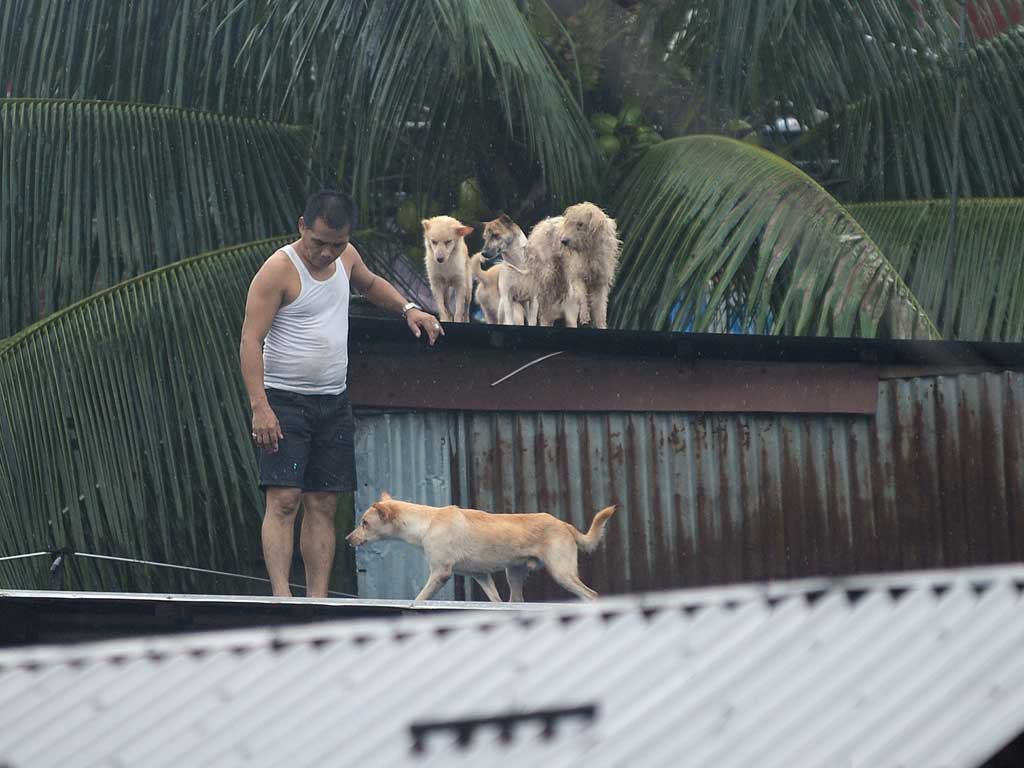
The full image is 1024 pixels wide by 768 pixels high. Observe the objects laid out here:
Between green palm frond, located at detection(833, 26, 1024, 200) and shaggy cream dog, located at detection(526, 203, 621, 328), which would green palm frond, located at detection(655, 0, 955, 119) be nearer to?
green palm frond, located at detection(833, 26, 1024, 200)

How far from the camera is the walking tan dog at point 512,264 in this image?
31.1 ft

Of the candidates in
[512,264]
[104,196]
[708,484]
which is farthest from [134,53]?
[708,484]

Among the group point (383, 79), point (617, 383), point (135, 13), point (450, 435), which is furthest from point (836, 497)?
point (135, 13)

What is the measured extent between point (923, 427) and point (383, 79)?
4.43 m

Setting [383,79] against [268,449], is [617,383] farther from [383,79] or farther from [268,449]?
[383,79]

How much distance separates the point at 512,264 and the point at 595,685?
6202 millimetres

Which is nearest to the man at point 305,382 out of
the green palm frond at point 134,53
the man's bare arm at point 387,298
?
the man's bare arm at point 387,298

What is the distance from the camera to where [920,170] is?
40.3 ft

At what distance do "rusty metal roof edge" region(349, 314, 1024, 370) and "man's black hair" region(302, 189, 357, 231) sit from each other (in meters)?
1.33

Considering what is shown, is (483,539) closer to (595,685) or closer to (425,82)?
(595,685)

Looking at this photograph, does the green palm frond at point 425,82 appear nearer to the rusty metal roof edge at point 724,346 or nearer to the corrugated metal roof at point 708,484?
the rusty metal roof edge at point 724,346

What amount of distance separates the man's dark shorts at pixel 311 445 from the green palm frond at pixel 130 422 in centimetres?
261

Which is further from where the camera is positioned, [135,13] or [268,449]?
[135,13]

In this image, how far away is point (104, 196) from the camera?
1112 cm
